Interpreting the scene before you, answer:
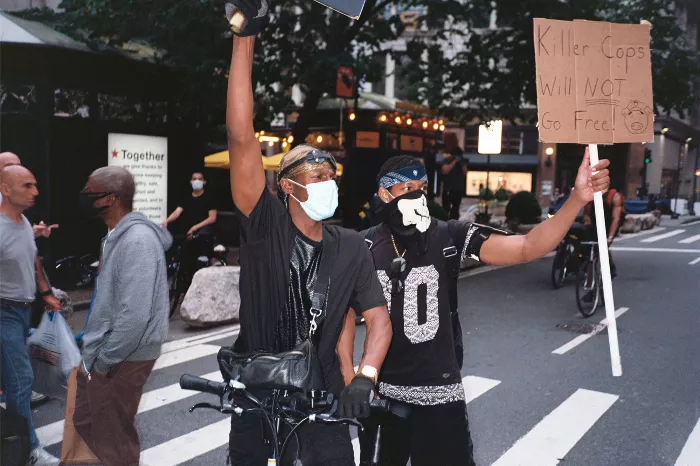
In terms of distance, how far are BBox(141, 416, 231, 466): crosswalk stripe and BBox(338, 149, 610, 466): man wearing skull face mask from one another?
2244 mm

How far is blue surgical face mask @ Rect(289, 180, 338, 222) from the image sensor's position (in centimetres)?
Answer: 282

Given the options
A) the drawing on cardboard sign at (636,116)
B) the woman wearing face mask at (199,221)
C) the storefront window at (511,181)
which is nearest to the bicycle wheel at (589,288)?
the woman wearing face mask at (199,221)

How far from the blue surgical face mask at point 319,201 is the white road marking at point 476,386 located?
411 centimetres

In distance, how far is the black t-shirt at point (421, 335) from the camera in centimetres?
329

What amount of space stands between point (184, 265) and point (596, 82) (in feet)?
26.8

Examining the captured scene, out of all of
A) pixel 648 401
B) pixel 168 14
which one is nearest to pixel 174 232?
pixel 168 14

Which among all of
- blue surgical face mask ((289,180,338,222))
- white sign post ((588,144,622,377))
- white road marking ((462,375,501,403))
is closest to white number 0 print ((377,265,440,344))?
blue surgical face mask ((289,180,338,222))

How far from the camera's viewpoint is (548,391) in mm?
6758

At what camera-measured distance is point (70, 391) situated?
3.99 m

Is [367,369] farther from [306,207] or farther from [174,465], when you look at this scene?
[174,465]

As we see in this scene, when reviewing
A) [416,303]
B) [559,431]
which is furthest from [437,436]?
[559,431]

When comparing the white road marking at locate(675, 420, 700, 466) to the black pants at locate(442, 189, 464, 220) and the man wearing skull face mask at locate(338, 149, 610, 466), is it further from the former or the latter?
the black pants at locate(442, 189, 464, 220)

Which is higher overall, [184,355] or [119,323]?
[119,323]

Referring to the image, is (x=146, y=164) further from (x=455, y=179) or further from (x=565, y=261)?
(x=565, y=261)
